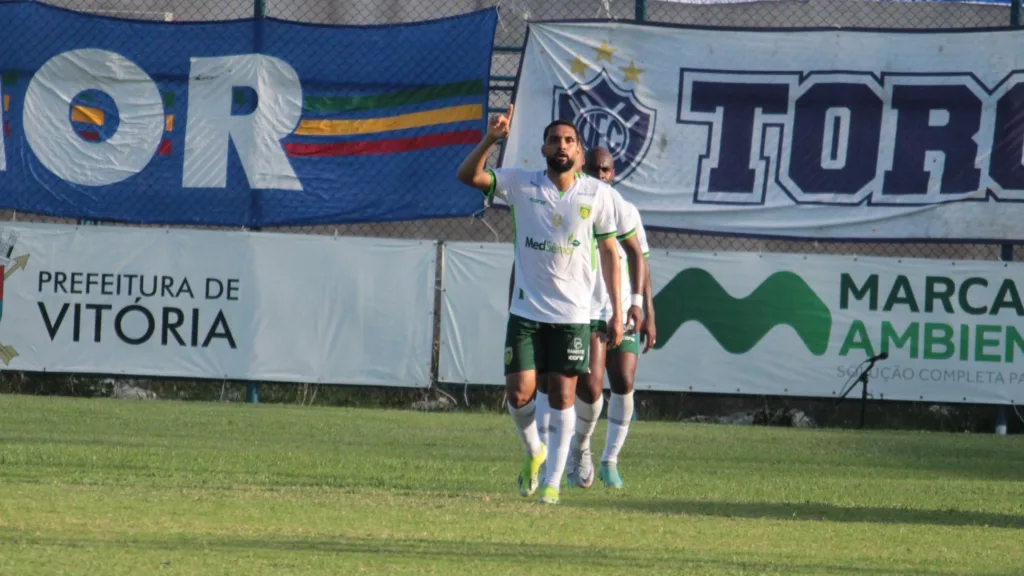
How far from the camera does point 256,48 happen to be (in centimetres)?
1566

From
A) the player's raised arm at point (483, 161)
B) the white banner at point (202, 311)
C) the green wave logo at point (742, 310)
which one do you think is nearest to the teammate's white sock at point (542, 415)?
the player's raised arm at point (483, 161)

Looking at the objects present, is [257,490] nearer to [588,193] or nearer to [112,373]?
[588,193]

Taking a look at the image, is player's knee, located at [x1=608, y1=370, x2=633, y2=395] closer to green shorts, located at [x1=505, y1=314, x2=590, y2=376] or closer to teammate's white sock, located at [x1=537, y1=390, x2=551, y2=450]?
teammate's white sock, located at [x1=537, y1=390, x2=551, y2=450]

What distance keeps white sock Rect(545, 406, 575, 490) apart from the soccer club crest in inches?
300

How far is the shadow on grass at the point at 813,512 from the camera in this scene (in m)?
7.39

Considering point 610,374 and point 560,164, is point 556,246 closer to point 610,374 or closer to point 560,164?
point 560,164

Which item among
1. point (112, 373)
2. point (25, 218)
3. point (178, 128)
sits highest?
point (178, 128)

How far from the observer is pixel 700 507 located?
7.71 metres

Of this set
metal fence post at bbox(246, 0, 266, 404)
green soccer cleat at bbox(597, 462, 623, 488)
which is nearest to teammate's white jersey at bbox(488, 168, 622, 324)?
green soccer cleat at bbox(597, 462, 623, 488)

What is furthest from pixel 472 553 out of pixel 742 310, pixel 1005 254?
pixel 1005 254

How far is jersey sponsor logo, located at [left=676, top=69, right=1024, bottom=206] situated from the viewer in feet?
49.2

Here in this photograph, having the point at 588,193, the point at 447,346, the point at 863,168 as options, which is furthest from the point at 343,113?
the point at 588,193

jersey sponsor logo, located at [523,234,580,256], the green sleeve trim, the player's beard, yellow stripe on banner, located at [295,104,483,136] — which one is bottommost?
jersey sponsor logo, located at [523,234,580,256]

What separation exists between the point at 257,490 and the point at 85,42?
30.7 feet
